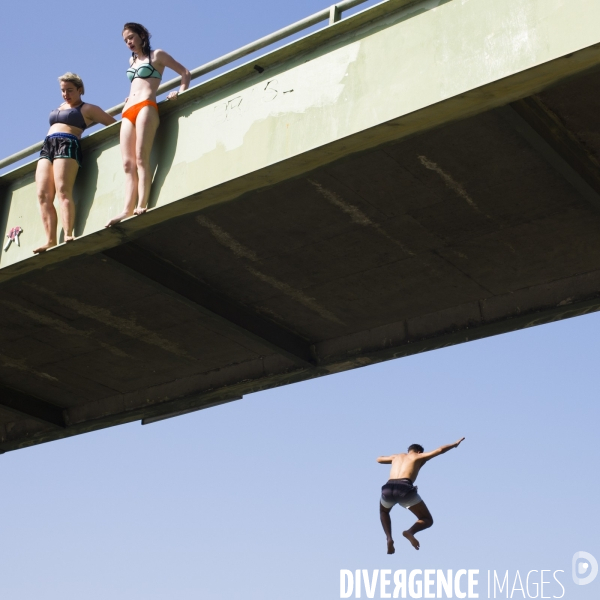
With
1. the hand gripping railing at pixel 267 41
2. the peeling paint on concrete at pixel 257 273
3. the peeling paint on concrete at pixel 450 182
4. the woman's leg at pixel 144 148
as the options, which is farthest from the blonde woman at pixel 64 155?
the peeling paint on concrete at pixel 450 182

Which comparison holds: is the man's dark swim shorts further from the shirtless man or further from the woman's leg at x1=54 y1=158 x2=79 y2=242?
the woman's leg at x1=54 y1=158 x2=79 y2=242

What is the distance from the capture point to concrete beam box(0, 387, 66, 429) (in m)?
16.3

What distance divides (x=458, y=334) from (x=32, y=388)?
24.2ft

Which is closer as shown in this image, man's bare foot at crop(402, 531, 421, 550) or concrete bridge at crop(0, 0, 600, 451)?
concrete bridge at crop(0, 0, 600, 451)

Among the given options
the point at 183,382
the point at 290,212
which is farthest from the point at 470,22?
the point at 183,382

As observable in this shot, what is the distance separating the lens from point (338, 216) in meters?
11.1

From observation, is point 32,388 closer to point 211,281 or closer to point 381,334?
point 211,281

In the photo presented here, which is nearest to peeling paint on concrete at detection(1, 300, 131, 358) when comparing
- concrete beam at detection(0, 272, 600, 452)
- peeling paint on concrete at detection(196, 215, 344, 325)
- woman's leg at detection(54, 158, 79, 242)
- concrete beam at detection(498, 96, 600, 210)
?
concrete beam at detection(0, 272, 600, 452)

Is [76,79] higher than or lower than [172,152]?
higher

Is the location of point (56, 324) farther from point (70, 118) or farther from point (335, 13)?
point (335, 13)

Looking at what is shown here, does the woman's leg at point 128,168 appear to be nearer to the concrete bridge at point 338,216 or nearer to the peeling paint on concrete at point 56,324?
the concrete bridge at point 338,216

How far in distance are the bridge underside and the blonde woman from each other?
50cm

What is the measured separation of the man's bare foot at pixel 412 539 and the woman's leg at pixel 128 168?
5.39m

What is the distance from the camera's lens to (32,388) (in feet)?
53.9
